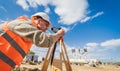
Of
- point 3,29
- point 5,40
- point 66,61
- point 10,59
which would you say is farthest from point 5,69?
point 66,61

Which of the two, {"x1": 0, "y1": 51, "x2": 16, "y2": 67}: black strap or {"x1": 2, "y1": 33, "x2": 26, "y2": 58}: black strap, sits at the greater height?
{"x1": 2, "y1": 33, "x2": 26, "y2": 58}: black strap

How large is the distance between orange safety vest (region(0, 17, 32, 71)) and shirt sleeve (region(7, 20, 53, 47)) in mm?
112

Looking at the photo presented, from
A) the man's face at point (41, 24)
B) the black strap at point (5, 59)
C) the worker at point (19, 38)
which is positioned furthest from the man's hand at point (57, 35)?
the black strap at point (5, 59)

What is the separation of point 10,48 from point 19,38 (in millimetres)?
200

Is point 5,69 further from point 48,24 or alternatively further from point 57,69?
point 57,69

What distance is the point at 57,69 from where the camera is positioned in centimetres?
400

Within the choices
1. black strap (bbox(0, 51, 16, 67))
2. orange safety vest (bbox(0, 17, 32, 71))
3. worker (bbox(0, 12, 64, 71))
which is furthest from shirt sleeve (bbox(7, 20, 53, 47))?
black strap (bbox(0, 51, 16, 67))

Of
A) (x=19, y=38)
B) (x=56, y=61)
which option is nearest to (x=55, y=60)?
(x=56, y=61)

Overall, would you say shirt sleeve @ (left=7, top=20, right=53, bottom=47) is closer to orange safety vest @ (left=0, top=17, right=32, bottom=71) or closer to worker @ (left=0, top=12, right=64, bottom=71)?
worker @ (left=0, top=12, right=64, bottom=71)

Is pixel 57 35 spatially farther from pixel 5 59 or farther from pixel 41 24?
pixel 5 59

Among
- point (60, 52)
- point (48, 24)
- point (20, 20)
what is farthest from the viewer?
point (60, 52)

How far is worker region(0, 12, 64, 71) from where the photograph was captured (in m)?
2.77

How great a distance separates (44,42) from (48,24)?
52 centimetres

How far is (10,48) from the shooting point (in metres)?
2.86
